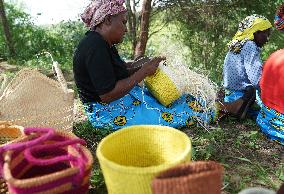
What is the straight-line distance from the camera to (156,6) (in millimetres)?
7781

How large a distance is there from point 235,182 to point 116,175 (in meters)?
1.30

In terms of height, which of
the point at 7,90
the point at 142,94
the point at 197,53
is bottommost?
the point at 197,53

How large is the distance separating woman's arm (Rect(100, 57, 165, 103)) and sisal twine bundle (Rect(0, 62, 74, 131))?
1.16 feet

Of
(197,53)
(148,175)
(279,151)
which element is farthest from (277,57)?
(197,53)

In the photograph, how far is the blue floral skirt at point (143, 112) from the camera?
3.91 meters

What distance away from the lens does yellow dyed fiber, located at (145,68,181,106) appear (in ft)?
12.8

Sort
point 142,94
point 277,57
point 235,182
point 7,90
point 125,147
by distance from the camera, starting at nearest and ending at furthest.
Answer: point 125,147
point 235,182
point 7,90
point 277,57
point 142,94

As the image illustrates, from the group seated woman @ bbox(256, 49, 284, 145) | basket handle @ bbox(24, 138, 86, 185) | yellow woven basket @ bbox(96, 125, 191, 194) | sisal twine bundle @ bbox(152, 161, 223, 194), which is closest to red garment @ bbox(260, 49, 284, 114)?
seated woman @ bbox(256, 49, 284, 145)

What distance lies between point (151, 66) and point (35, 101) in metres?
1.12

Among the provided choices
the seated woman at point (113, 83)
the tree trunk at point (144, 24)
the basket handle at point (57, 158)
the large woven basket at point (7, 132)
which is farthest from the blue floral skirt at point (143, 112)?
the tree trunk at point (144, 24)

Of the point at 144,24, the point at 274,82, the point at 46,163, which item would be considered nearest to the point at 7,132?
the point at 46,163

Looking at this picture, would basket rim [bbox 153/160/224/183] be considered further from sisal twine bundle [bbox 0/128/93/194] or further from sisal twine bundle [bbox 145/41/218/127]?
sisal twine bundle [bbox 145/41/218/127]

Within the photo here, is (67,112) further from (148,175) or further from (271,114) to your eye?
(271,114)

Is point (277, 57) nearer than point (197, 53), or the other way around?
point (277, 57)
